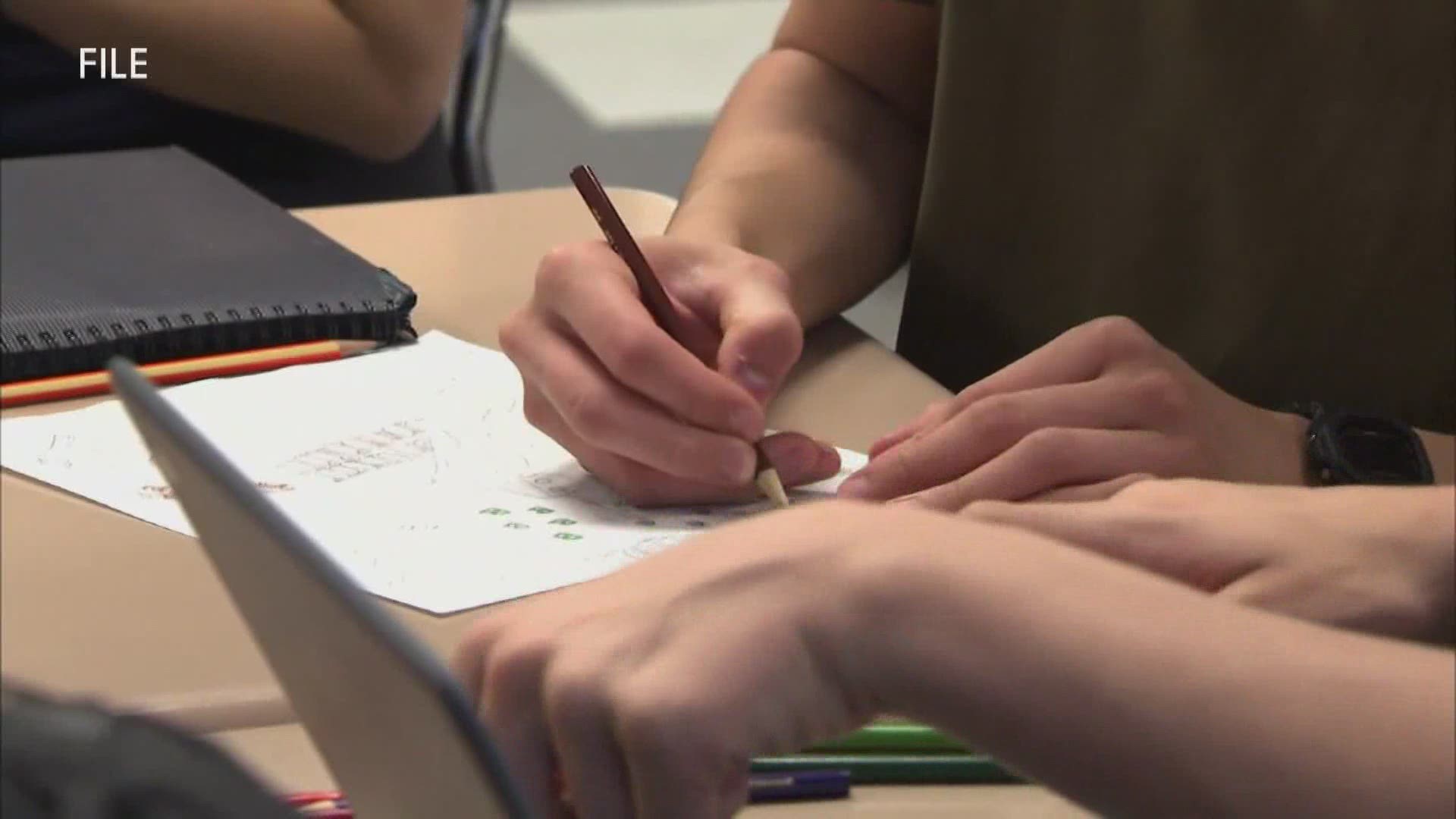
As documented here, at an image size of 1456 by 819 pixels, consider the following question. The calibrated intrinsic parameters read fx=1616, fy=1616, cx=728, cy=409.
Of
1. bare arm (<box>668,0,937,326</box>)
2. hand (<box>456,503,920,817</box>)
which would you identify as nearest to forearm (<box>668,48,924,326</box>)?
bare arm (<box>668,0,937,326</box>)

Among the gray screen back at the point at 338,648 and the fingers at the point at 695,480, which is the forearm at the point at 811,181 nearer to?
the fingers at the point at 695,480

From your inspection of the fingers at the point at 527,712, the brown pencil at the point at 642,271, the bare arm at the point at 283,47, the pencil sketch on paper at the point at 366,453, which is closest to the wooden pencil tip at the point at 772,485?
the brown pencil at the point at 642,271

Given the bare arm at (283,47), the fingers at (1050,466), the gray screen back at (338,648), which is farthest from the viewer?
the bare arm at (283,47)

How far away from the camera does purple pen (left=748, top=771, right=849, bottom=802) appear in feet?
1.14

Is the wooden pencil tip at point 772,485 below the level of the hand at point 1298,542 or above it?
below

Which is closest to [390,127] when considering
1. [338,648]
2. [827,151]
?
[827,151]

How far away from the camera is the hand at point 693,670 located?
0.25 meters

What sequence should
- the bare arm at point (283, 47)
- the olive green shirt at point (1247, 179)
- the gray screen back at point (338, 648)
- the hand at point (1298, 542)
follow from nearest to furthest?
1. the gray screen back at point (338, 648)
2. the hand at point (1298, 542)
3. the olive green shirt at point (1247, 179)
4. the bare arm at point (283, 47)

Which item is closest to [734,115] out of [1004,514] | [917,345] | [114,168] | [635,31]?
[917,345]

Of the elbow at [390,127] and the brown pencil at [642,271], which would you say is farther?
the elbow at [390,127]

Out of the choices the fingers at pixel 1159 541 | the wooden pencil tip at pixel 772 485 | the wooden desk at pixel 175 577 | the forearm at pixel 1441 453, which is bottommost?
the wooden desk at pixel 175 577

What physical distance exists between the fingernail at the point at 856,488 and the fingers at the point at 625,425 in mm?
28

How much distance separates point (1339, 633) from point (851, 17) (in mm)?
529

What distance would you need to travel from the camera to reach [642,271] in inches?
20.5
